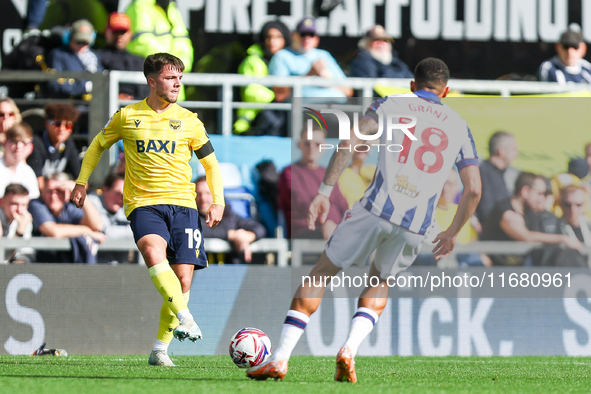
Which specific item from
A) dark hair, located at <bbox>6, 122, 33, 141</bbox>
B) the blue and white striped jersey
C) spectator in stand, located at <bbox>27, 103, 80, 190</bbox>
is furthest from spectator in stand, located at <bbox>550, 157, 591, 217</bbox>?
dark hair, located at <bbox>6, 122, 33, 141</bbox>

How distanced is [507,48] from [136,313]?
635 cm

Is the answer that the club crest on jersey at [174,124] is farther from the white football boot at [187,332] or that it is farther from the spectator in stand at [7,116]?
the spectator in stand at [7,116]

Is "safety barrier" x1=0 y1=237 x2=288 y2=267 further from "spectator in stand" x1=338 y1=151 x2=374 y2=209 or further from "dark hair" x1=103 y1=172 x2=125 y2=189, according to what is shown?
"spectator in stand" x1=338 y1=151 x2=374 y2=209

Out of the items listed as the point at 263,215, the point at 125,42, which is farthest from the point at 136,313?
the point at 125,42

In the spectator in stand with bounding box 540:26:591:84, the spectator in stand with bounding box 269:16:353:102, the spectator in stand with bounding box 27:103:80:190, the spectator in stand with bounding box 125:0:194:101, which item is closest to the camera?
the spectator in stand with bounding box 27:103:80:190

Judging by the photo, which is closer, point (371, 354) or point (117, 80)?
point (371, 354)

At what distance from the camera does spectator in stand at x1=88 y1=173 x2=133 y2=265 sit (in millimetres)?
8492

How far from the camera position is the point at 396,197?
A: 18.2 feet

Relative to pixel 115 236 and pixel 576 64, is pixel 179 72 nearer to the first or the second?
pixel 115 236

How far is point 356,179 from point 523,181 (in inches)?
66.7

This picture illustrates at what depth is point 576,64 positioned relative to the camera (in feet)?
35.6

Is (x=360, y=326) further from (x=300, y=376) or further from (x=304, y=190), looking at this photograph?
(x=304, y=190)

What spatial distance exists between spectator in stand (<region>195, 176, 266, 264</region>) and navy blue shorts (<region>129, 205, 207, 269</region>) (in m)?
2.14

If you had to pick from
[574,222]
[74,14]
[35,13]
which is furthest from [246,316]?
[35,13]
